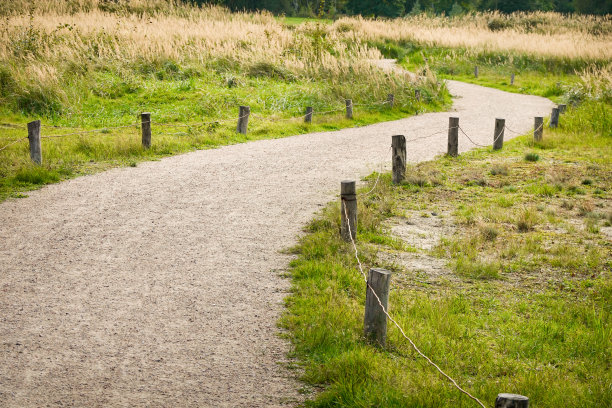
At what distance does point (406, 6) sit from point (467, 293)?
76.4 m

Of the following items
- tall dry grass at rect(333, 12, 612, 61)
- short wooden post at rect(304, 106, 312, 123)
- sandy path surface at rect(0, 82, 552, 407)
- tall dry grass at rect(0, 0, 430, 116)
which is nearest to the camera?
sandy path surface at rect(0, 82, 552, 407)

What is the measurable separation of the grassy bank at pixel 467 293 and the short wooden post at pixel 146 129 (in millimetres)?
5284

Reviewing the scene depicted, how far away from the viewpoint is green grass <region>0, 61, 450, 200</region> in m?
11.4

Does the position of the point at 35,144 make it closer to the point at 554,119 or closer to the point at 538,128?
the point at 538,128

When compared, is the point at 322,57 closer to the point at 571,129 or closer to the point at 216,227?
the point at 571,129

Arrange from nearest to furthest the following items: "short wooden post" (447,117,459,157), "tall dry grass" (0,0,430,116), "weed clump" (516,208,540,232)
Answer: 1. "weed clump" (516,208,540,232)
2. "short wooden post" (447,117,459,157)
3. "tall dry grass" (0,0,430,116)

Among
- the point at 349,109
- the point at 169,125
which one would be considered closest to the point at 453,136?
the point at 349,109

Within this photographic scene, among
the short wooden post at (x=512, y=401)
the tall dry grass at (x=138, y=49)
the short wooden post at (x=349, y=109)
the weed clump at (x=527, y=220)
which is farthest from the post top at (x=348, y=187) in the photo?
the tall dry grass at (x=138, y=49)

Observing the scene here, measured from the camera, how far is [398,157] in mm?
10281

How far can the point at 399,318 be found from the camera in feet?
17.4

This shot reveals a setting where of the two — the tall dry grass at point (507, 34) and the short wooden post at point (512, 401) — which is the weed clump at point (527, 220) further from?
the tall dry grass at point (507, 34)

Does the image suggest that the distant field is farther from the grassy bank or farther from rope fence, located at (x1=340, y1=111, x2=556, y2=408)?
the grassy bank

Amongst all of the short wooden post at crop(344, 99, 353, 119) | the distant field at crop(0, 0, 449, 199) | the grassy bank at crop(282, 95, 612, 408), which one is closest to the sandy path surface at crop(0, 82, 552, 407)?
the grassy bank at crop(282, 95, 612, 408)

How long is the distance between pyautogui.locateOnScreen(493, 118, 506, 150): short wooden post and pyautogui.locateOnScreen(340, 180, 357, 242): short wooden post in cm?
Answer: 764
